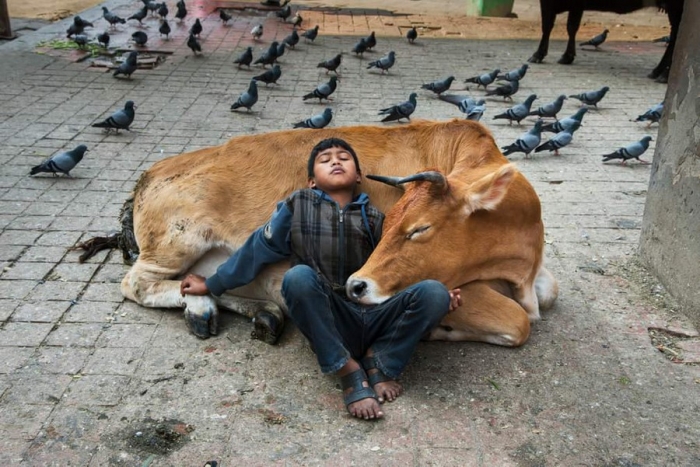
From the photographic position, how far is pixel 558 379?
169 inches

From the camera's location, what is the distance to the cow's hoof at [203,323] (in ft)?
15.5

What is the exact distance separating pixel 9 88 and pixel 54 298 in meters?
6.64

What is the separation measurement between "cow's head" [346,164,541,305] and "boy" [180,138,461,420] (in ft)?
0.50

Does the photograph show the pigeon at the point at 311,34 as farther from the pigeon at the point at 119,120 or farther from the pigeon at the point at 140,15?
the pigeon at the point at 119,120

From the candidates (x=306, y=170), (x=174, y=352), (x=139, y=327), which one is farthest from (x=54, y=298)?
(x=306, y=170)

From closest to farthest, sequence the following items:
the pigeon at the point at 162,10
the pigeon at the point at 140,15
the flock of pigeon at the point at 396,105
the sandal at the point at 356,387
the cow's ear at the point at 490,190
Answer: the sandal at the point at 356,387 < the cow's ear at the point at 490,190 < the flock of pigeon at the point at 396,105 < the pigeon at the point at 140,15 < the pigeon at the point at 162,10

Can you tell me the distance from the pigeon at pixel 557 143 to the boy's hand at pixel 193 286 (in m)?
5.02

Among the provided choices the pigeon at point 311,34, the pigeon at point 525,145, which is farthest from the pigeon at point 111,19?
the pigeon at point 525,145

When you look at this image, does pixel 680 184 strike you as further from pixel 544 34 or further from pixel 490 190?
pixel 544 34

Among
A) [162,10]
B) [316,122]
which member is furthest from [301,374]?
[162,10]

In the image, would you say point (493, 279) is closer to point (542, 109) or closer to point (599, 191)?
point (599, 191)

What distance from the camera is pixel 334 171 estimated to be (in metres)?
4.56

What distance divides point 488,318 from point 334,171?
1.30 meters

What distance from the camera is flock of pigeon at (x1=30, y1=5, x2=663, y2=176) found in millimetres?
7781
